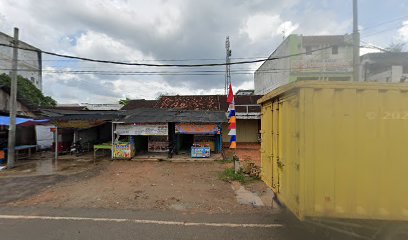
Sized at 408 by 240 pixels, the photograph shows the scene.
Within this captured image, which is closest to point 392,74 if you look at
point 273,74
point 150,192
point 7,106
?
point 273,74

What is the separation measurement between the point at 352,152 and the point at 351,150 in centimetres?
3

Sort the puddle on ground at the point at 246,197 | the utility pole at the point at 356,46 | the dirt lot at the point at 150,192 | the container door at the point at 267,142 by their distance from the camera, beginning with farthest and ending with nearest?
the utility pole at the point at 356,46 < the puddle on ground at the point at 246,197 < the dirt lot at the point at 150,192 < the container door at the point at 267,142

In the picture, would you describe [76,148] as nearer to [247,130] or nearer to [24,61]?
[247,130]

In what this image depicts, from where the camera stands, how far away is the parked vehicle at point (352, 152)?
3717mm

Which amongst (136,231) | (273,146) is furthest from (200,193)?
(273,146)

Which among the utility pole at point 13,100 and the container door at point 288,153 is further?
the utility pole at point 13,100

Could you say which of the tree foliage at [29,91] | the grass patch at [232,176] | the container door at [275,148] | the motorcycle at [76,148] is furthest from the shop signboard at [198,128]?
the tree foliage at [29,91]

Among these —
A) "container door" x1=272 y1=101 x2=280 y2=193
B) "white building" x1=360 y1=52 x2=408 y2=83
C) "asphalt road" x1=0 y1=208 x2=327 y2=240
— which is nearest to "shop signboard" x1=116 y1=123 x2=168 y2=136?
"asphalt road" x1=0 y1=208 x2=327 y2=240

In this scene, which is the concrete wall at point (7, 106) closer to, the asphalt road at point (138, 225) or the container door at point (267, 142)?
the asphalt road at point (138, 225)

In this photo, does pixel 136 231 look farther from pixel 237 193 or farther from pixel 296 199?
pixel 237 193

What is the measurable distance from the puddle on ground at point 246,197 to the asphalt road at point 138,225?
92 cm

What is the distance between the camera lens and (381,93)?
379cm

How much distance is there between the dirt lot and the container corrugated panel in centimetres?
302

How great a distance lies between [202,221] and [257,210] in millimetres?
1622
